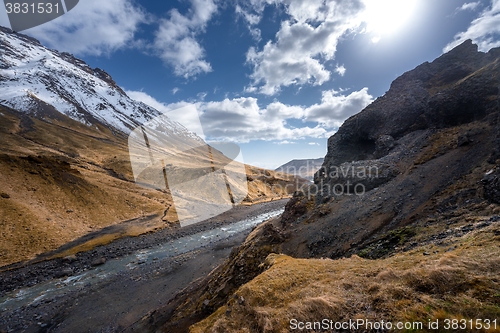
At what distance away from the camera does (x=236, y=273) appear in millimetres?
→ 17688

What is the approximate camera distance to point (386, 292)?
7449 mm

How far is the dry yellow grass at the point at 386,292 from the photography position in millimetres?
6047

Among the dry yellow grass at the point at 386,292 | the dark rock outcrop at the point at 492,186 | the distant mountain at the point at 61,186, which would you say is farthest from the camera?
the distant mountain at the point at 61,186

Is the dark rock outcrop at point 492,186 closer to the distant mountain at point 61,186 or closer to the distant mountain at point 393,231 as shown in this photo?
the distant mountain at point 393,231

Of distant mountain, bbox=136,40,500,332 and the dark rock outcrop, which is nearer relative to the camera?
distant mountain, bbox=136,40,500,332

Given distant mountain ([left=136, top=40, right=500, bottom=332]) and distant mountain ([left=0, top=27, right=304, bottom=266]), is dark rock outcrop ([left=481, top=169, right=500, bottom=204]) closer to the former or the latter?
distant mountain ([left=136, top=40, right=500, bottom=332])

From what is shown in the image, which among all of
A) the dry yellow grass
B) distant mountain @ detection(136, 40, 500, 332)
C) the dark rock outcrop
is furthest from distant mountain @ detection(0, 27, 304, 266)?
the dark rock outcrop

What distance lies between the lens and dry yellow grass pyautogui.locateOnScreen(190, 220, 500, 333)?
238 inches

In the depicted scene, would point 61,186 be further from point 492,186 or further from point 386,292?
point 492,186

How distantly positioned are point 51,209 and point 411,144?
64413 mm

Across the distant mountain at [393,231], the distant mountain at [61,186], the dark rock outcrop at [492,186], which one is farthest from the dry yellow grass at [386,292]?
the distant mountain at [61,186]

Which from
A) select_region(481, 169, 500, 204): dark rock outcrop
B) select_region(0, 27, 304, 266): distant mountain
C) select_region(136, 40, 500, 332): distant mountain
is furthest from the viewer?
select_region(0, 27, 304, 266): distant mountain

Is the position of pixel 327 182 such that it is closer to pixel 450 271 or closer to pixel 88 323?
pixel 450 271

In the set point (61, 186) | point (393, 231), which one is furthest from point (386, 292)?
point (61, 186)
